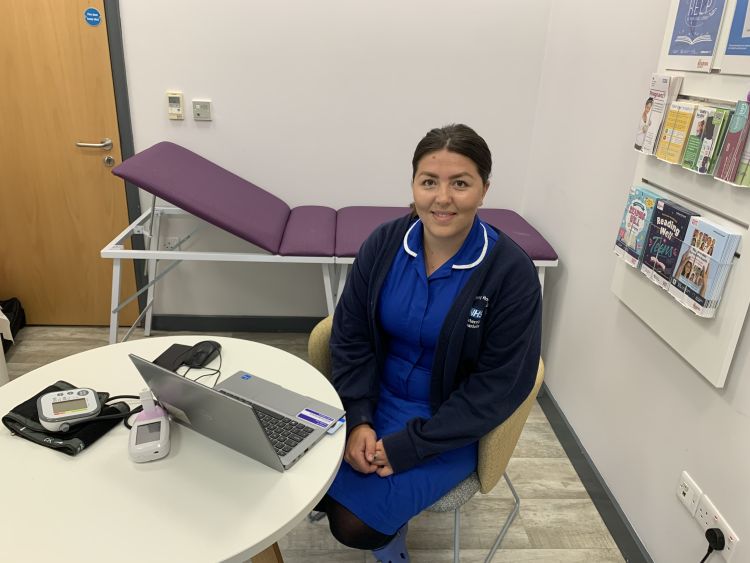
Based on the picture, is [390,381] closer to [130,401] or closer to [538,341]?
[538,341]

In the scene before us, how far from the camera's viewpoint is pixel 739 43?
1259mm

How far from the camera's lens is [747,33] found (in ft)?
4.05

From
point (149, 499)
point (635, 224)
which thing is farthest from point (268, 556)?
point (635, 224)

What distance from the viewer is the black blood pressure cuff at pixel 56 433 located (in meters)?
1.07

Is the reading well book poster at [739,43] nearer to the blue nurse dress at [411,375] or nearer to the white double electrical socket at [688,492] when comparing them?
the blue nurse dress at [411,375]

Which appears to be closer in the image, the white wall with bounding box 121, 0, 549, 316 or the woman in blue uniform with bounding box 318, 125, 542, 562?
the woman in blue uniform with bounding box 318, 125, 542, 562

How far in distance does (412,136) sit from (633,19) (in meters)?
1.12

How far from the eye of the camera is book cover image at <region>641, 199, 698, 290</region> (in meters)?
1.44

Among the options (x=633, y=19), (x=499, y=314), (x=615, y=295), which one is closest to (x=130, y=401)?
(x=499, y=314)

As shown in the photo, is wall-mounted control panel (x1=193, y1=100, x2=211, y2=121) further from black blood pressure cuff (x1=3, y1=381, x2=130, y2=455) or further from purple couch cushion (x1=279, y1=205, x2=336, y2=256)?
black blood pressure cuff (x1=3, y1=381, x2=130, y2=455)

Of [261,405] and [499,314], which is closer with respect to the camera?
[261,405]

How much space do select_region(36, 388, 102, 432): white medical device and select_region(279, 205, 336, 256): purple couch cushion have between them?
1.15 m

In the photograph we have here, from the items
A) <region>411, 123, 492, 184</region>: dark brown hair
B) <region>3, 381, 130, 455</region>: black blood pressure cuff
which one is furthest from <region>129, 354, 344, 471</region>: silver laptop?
<region>411, 123, 492, 184</region>: dark brown hair

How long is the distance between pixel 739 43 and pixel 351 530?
142 cm
